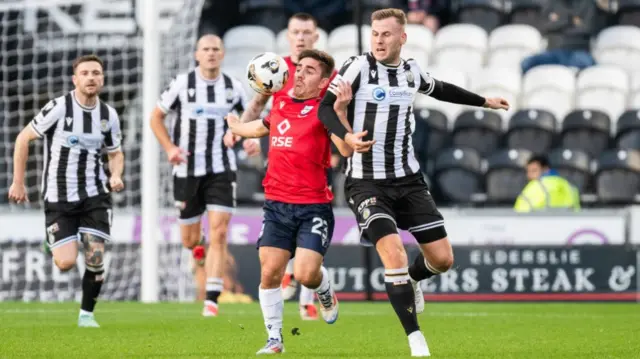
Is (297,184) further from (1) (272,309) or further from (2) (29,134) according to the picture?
(2) (29,134)

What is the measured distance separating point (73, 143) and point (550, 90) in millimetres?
10457

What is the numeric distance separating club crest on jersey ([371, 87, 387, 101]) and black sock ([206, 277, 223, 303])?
3.62 m

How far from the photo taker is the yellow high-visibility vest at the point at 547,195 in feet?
49.9

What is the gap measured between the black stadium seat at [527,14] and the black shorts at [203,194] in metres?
10.6

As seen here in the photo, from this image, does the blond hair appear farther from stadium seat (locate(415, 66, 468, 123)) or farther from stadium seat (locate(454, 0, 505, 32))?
stadium seat (locate(454, 0, 505, 32))

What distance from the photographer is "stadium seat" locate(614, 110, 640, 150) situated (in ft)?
56.6

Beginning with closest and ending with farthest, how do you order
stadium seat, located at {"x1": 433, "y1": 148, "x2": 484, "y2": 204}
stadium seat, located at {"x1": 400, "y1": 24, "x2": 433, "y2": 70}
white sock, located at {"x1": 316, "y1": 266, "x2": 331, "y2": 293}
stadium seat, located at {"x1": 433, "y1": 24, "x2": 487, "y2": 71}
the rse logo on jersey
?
the rse logo on jersey < white sock, located at {"x1": 316, "y1": 266, "x2": 331, "y2": 293} < stadium seat, located at {"x1": 433, "y1": 148, "x2": 484, "y2": 204} < stadium seat, located at {"x1": 400, "y1": 24, "x2": 433, "y2": 70} < stadium seat, located at {"x1": 433, "y1": 24, "x2": 487, "y2": 71}

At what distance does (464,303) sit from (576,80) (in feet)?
22.3

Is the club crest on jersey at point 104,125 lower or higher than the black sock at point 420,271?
higher

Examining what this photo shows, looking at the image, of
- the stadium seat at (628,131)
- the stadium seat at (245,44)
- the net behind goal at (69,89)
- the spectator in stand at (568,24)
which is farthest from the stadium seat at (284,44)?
the stadium seat at (628,131)

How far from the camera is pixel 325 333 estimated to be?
901 centimetres

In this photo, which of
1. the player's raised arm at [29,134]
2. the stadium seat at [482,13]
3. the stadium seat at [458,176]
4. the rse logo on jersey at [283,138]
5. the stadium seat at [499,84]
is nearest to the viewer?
the rse logo on jersey at [283,138]

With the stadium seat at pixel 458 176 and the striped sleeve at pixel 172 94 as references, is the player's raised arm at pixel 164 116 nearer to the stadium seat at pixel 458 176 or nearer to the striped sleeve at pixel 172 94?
the striped sleeve at pixel 172 94

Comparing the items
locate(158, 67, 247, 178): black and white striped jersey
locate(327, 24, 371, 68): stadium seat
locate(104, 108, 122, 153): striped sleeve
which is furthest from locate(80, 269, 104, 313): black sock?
locate(327, 24, 371, 68): stadium seat
